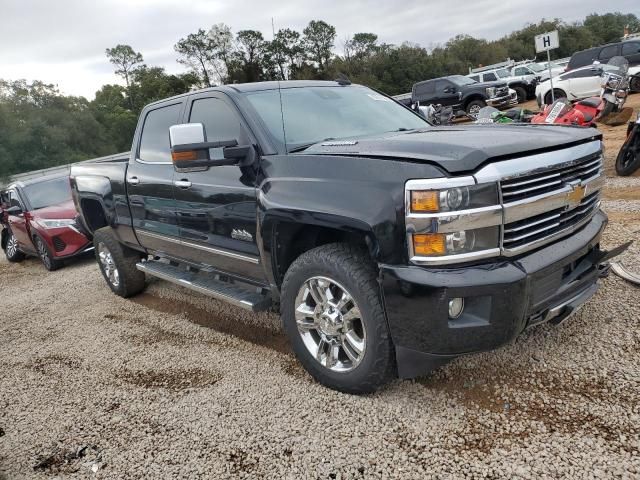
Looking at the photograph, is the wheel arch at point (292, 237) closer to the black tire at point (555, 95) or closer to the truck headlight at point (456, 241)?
the truck headlight at point (456, 241)

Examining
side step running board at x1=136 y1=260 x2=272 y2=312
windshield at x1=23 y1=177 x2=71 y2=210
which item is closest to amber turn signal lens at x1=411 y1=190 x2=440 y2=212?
side step running board at x1=136 y1=260 x2=272 y2=312

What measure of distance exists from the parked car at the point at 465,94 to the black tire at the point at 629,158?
41.1 feet

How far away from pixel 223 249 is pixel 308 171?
111 centimetres

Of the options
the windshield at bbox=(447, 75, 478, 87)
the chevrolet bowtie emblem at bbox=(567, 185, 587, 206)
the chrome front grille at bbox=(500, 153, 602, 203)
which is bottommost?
the chevrolet bowtie emblem at bbox=(567, 185, 587, 206)

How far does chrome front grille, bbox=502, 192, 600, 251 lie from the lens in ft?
8.03

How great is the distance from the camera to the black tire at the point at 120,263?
5484mm

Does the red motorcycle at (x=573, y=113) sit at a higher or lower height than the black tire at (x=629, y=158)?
higher

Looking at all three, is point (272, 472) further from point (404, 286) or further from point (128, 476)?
point (404, 286)

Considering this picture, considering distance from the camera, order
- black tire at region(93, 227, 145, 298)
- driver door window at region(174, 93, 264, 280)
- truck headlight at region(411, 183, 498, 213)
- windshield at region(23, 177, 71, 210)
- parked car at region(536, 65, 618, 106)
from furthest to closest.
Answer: parked car at region(536, 65, 618, 106) < windshield at region(23, 177, 71, 210) < black tire at region(93, 227, 145, 298) < driver door window at region(174, 93, 264, 280) < truck headlight at region(411, 183, 498, 213)

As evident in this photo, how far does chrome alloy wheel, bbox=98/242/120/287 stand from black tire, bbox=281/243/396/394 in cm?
334

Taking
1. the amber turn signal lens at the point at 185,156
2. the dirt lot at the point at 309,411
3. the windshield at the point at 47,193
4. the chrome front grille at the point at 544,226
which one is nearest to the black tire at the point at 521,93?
the windshield at the point at 47,193

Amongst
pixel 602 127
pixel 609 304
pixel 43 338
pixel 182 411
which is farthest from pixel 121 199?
pixel 602 127

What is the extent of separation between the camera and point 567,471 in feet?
7.14

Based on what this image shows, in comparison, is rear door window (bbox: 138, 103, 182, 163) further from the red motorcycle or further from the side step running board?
the red motorcycle
